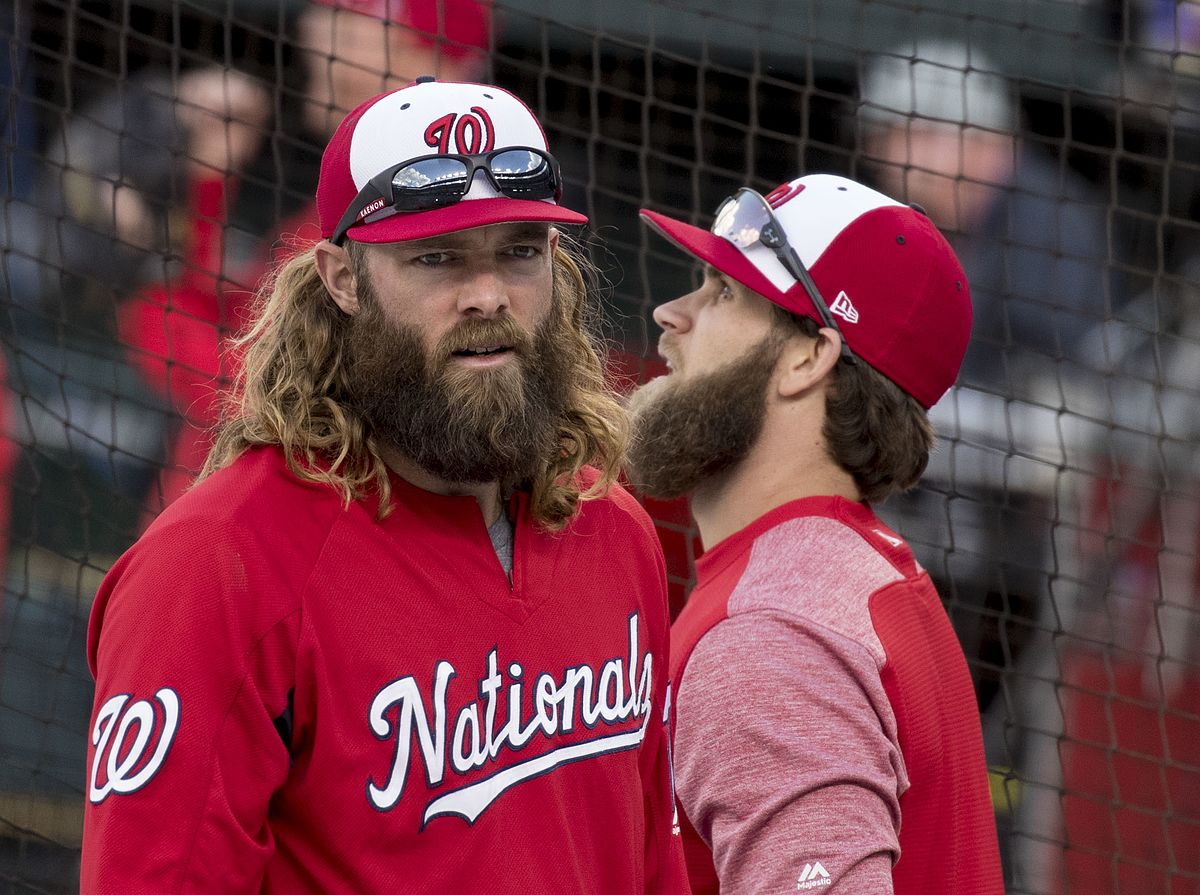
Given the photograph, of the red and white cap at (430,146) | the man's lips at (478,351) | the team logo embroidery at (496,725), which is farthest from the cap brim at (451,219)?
the team logo embroidery at (496,725)

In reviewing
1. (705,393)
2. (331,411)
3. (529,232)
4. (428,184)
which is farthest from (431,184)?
(705,393)

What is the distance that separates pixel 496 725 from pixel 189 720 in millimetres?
287

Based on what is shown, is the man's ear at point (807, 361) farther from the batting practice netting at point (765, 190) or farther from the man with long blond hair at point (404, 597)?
the batting practice netting at point (765, 190)

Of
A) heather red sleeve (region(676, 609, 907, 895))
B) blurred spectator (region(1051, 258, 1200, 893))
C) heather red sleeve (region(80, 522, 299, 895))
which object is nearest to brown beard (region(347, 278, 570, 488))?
heather red sleeve (region(80, 522, 299, 895))

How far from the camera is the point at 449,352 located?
143 centimetres

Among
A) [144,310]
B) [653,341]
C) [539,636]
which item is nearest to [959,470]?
[653,341]

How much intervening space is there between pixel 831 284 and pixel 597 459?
1.39ft

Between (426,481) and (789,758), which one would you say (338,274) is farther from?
(789,758)

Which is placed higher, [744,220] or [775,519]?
[744,220]

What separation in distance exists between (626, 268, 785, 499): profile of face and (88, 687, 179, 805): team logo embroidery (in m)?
0.84

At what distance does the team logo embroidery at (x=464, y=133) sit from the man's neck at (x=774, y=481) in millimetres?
579

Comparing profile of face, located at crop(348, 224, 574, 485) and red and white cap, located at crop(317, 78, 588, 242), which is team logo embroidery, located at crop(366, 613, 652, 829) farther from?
red and white cap, located at crop(317, 78, 588, 242)

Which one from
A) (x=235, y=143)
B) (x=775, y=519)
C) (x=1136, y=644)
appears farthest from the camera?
(x=235, y=143)

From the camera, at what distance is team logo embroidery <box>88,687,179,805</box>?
121 centimetres
